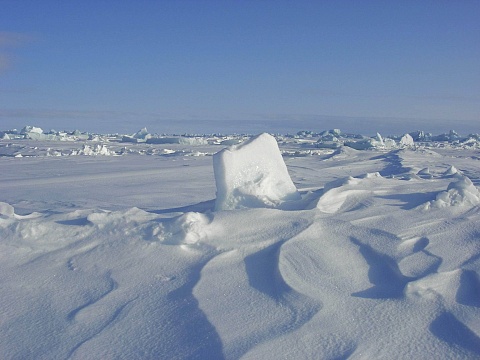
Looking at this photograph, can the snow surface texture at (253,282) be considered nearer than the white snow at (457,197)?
Yes

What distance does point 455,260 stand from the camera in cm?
276

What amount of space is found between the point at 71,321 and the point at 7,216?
1506mm

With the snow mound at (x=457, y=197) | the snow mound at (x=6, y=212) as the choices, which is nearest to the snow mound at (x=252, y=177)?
the snow mound at (x=457, y=197)

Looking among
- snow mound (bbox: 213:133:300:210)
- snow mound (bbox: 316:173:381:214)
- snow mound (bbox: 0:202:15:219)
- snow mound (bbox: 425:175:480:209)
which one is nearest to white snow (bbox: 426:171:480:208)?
snow mound (bbox: 425:175:480:209)

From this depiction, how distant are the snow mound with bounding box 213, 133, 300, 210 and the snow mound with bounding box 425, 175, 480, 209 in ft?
3.82

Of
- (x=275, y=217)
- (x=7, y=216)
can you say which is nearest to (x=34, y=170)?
(x=7, y=216)

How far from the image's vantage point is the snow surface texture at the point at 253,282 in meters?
2.15

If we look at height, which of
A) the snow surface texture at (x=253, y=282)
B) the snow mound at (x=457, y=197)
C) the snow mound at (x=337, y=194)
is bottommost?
the snow surface texture at (x=253, y=282)

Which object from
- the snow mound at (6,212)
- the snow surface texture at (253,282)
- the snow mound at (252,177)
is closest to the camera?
the snow surface texture at (253,282)

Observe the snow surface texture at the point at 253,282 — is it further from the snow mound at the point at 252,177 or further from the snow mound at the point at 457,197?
the snow mound at the point at 252,177

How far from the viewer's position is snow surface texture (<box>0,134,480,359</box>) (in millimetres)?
2146

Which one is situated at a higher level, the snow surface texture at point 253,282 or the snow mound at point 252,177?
the snow mound at point 252,177

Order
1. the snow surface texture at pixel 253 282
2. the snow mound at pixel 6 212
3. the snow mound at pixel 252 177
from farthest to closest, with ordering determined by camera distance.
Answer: the snow mound at pixel 252 177 < the snow mound at pixel 6 212 < the snow surface texture at pixel 253 282

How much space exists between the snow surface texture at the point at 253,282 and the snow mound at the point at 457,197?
0.01 metres
